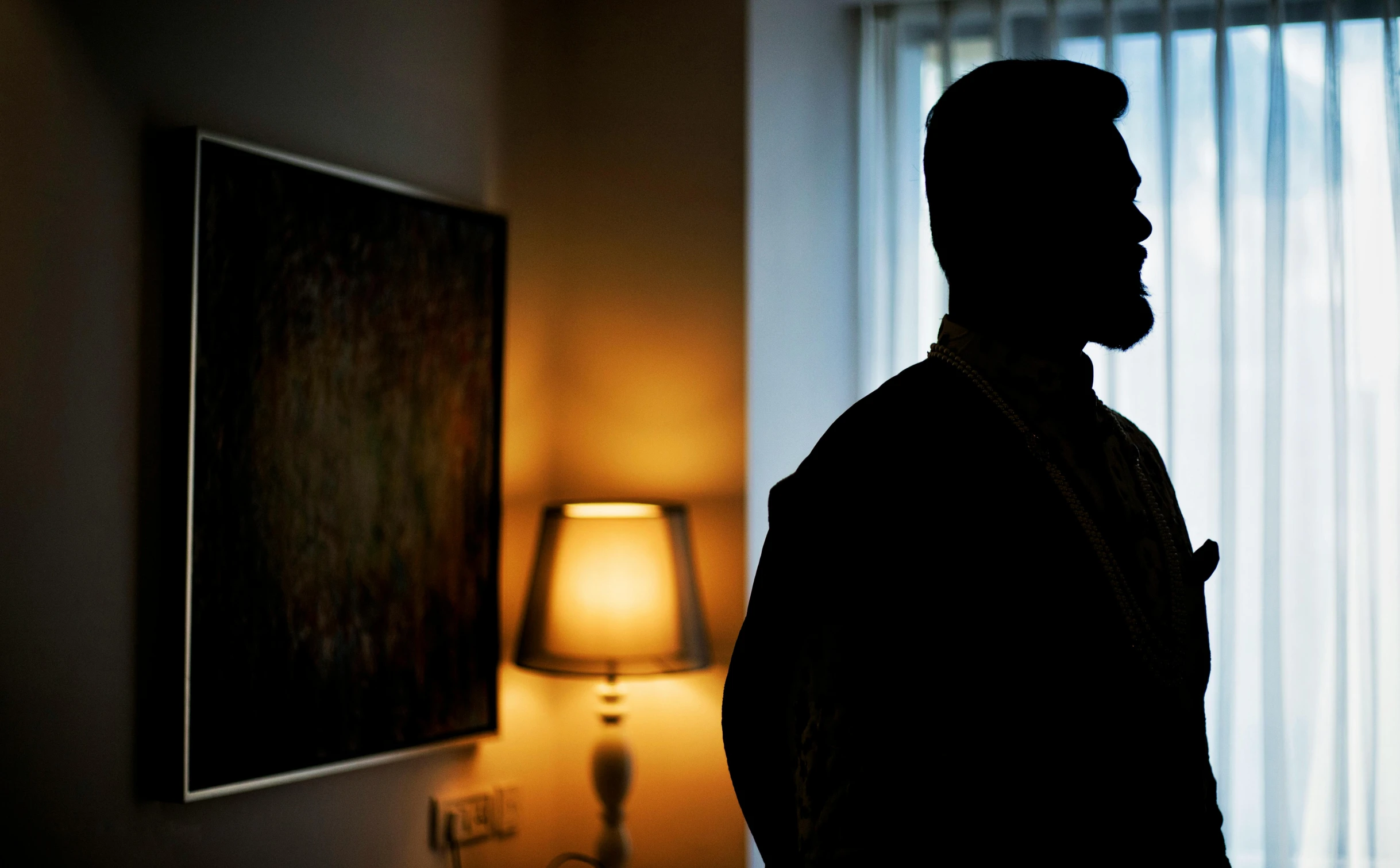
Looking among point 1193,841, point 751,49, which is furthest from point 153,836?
point 751,49

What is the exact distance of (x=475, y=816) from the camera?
94.1 inches

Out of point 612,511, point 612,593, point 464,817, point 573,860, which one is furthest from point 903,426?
point 573,860

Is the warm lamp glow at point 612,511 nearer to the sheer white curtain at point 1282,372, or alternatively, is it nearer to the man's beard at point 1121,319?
the sheer white curtain at point 1282,372

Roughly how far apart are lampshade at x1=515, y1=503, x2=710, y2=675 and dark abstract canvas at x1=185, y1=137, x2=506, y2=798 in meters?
0.19

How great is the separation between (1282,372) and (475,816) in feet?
6.18

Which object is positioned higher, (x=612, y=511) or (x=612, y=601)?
(x=612, y=511)

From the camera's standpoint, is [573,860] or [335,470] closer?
[335,470]

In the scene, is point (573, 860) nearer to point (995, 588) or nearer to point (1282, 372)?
point (1282, 372)

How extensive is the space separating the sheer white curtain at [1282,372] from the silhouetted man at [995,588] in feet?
5.98

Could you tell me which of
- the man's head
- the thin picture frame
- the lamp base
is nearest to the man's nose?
the man's head

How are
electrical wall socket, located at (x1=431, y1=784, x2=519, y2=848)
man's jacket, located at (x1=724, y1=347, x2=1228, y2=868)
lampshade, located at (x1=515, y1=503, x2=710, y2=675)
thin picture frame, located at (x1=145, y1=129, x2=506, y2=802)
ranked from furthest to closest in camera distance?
electrical wall socket, located at (x1=431, y1=784, x2=519, y2=848)
lampshade, located at (x1=515, y1=503, x2=710, y2=675)
thin picture frame, located at (x1=145, y1=129, x2=506, y2=802)
man's jacket, located at (x1=724, y1=347, x2=1228, y2=868)

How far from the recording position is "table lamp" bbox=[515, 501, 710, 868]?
222cm

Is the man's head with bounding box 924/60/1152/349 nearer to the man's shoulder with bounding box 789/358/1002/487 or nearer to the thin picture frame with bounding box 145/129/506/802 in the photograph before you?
the man's shoulder with bounding box 789/358/1002/487

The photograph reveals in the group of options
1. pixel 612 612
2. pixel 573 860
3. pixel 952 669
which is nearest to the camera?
pixel 952 669
